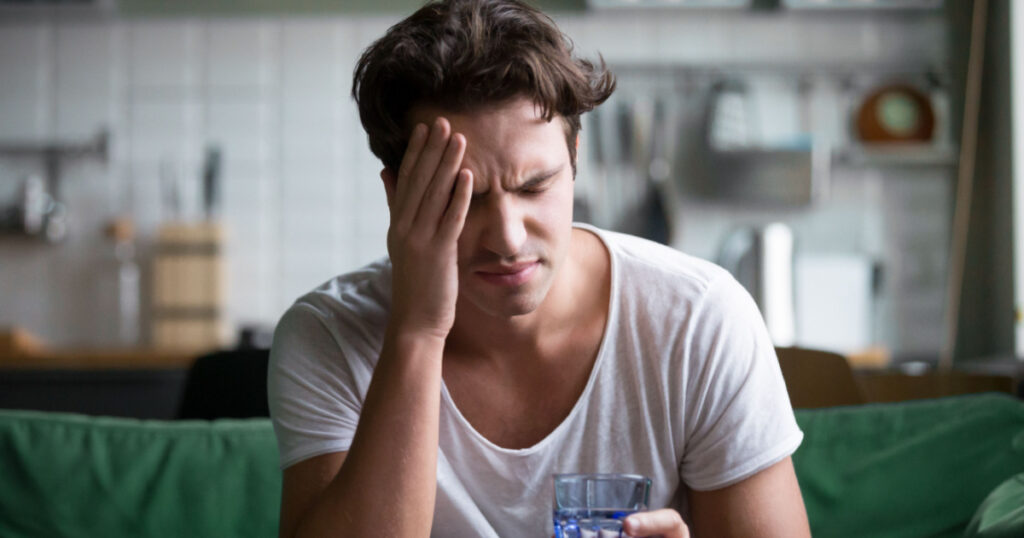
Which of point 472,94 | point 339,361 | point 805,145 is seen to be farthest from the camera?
point 805,145

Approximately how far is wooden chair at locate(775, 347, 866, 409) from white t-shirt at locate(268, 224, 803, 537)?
400mm

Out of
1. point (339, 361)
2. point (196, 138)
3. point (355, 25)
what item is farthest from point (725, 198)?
point (339, 361)

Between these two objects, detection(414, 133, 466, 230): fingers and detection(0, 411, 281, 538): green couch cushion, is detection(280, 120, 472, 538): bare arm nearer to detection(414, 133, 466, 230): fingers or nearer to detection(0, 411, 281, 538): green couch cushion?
detection(414, 133, 466, 230): fingers

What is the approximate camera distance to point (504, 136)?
1.18m

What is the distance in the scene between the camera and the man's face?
3.89 feet

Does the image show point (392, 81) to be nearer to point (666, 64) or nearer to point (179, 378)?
point (179, 378)

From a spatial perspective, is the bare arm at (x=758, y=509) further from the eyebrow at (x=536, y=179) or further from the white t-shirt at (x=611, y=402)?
the eyebrow at (x=536, y=179)

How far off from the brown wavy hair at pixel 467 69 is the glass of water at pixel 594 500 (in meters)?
0.44

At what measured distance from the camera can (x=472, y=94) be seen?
3.89 ft

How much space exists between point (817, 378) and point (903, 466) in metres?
0.23

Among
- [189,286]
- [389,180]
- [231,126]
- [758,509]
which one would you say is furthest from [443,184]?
[231,126]

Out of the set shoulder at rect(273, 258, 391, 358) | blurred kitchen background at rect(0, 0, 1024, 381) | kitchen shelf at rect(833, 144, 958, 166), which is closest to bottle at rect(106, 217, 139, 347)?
blurred kitchen background at rect(0, 0, 1024, 381)

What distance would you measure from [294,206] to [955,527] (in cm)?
305

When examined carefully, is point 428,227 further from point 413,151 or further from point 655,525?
point 655,525
